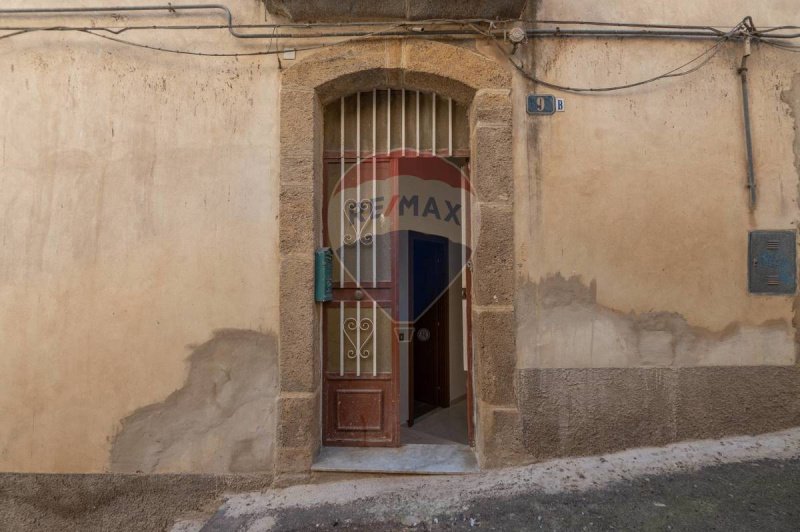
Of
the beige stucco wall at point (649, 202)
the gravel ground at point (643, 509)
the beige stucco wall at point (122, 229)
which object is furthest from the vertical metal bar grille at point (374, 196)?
the gravel ground at point (643, 509)

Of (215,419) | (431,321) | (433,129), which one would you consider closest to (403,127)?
A: (433,129)

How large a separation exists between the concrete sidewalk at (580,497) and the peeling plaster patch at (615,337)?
619 millimetres

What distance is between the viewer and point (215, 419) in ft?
10.8

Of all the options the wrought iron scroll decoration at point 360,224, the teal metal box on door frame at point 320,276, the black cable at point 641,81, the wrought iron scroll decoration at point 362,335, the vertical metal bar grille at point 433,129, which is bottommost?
the wrought iron scroll decoration at point 362,335

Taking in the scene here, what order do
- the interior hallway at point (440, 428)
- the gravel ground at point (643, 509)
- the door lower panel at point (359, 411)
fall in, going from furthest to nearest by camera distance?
the interior hallway at point (440, 428) < the door lower panel at point (359, 411) < the gravel ground at point (643, 509)

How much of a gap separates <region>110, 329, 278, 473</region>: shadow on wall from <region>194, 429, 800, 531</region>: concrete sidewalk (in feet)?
1.14

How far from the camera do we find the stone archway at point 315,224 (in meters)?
3.26

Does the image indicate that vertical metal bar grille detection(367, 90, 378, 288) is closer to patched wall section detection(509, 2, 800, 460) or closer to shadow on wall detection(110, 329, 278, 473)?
shadow on wall detection(110, 329, 278, 473)

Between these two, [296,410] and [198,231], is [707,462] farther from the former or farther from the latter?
[198,231]

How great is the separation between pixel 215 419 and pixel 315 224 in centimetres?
162

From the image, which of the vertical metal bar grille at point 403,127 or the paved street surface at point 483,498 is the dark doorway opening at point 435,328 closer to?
the vertical metal bar grille at point 403,127

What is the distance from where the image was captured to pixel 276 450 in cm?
326

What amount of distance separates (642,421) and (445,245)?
8.13ft

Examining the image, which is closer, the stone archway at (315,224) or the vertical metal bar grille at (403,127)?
the stone archway at (315,224)
